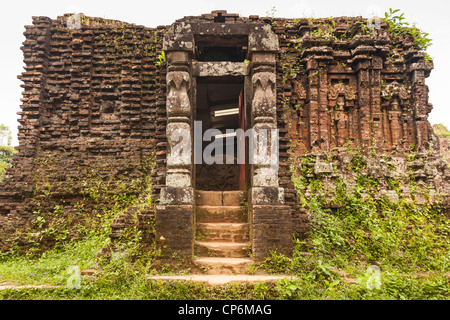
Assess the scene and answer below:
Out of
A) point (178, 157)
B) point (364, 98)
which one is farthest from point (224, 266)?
point (364, 98)

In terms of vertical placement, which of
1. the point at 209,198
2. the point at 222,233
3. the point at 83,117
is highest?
the point at 83,117

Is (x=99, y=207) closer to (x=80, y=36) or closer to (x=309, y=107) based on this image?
(x=80, y=36)

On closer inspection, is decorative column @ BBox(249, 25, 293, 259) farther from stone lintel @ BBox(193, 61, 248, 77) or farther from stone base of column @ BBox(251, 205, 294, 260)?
stone lintel @ BBox(193, 61, 248, 77)

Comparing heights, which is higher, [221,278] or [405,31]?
[405,31]

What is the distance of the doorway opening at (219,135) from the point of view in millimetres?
7858

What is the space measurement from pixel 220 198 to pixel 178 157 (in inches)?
51.6

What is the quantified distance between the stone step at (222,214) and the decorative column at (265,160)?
1.75 ft

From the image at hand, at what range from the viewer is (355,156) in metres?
7.54

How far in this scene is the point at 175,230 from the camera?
15.5 ft

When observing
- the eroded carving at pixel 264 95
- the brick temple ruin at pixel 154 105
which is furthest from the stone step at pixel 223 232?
the eroded carving at pixel 264 95

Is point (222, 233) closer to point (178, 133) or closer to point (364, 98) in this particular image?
point (178, 133)

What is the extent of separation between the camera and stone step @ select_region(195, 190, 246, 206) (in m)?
5.78

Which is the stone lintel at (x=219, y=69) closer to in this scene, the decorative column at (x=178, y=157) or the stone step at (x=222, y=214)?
the decorative column at (x=178, y=157)
